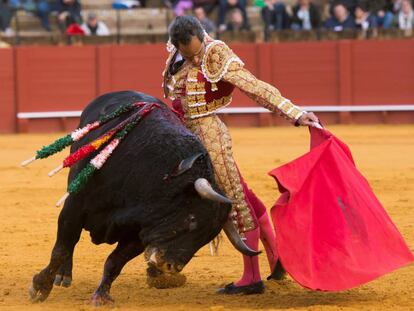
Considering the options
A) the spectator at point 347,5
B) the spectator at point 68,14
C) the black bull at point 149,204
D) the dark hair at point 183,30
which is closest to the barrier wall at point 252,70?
the spectator at point 347,5

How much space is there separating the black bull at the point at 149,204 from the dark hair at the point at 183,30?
33cm

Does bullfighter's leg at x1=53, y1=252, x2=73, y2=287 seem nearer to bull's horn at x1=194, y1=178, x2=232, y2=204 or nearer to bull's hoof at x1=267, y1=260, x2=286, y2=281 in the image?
bull's hoof at x1=267, y1=260, x2=286, y2=281

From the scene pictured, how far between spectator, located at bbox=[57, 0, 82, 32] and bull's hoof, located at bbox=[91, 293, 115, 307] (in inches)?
419

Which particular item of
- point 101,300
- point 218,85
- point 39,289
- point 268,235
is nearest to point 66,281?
point 39,289

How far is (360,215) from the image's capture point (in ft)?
15.9

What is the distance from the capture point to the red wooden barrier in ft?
47.0

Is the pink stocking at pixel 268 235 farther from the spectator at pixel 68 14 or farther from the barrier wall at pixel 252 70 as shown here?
the spectator at pixel 68 14

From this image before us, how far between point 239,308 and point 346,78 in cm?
1033

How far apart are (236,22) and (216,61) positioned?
404 inches

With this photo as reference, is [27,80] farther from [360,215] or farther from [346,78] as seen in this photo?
[360,215]

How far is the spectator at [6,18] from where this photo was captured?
591 inches

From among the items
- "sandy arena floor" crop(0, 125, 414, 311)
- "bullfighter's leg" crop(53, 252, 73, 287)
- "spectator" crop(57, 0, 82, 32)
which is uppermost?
"spectator" crop(57, 0, 82, 32)

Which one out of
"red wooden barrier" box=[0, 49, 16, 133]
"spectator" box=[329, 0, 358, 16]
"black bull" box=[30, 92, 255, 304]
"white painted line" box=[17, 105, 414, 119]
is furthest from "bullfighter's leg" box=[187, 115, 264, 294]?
"spectator" box=[329, 0, 358, 16]

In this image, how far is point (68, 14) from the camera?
15.1m
